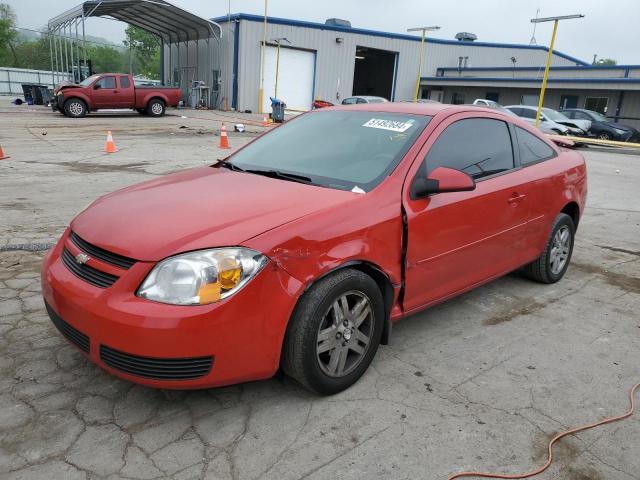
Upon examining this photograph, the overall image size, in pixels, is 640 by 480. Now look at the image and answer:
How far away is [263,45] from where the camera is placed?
98.0 ft

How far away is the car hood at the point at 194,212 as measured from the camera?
249cm

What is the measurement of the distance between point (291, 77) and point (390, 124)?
98.1 ft

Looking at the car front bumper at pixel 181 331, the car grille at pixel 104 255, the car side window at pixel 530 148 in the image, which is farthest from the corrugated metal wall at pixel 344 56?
the car front bumper at pixel 181 331

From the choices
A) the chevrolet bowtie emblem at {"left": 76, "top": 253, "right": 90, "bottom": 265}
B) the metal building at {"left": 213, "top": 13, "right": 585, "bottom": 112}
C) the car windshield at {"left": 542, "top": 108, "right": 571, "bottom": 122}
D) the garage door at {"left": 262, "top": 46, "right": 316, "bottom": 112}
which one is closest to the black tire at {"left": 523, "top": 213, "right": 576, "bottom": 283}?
the chevrolet bowtie emblem at {"left": 76, "top": 253, "right": 90, "bottom": 265}

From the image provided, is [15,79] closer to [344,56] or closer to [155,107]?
[155,107]

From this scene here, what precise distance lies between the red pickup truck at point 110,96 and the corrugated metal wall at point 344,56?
24.2ft

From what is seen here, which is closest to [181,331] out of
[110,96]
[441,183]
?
[441,183]

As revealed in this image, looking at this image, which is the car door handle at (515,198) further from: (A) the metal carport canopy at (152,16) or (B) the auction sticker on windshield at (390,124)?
(A) the metal carport canopy at (152,16)

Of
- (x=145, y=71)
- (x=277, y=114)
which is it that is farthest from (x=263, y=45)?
(x=145, y=71)

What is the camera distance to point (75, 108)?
68.7ft

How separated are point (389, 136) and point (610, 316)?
2.35 meters

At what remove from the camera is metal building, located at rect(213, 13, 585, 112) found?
97.7 feet

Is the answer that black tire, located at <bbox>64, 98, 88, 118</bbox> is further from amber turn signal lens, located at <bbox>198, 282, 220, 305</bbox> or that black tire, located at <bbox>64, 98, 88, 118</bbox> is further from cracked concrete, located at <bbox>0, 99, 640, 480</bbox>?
amber turn signal lens, located at <bbox>198, 282, 220, 305</bbox>

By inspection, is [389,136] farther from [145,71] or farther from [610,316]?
[145,71]
